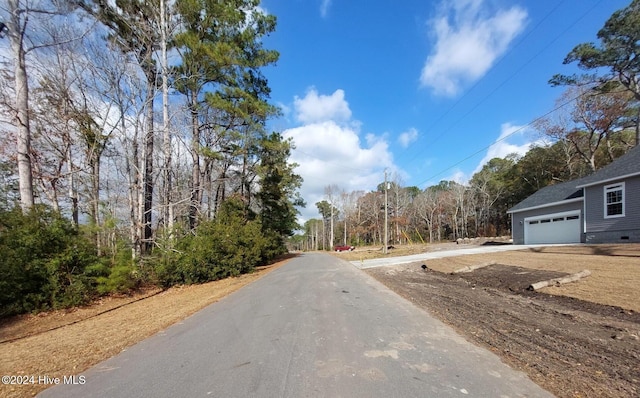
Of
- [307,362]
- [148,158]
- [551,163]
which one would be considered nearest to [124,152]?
[148,158]

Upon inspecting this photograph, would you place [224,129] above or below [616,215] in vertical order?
above

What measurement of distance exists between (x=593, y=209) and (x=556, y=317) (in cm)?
1700

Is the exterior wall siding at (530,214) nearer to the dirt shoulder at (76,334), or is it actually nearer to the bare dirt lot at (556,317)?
the bare dirt lot at (556,317)

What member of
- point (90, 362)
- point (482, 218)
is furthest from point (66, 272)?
point (482, 218)

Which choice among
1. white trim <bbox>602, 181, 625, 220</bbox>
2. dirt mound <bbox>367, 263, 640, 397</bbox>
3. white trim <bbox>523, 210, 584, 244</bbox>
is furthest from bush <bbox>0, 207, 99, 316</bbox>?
white trim <bbox>523, 210, 584, 244</bbox>

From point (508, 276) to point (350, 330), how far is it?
7652mm

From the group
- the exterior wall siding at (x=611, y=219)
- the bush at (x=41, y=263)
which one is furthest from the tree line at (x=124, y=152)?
the exterior wall siding at (x=611, y=219)

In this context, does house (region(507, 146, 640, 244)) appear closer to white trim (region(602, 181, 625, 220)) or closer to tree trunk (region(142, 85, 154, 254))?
white trim (region(602, 181, 625, 220))

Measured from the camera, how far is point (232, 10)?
14977 mm

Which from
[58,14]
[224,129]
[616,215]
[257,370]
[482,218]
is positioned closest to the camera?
[257,370]

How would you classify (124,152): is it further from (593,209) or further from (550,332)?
(593,209)

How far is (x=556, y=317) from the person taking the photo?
5.48 metres

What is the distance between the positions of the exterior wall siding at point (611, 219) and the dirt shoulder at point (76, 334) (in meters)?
20.5

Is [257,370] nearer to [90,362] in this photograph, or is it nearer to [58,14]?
[90,362]
